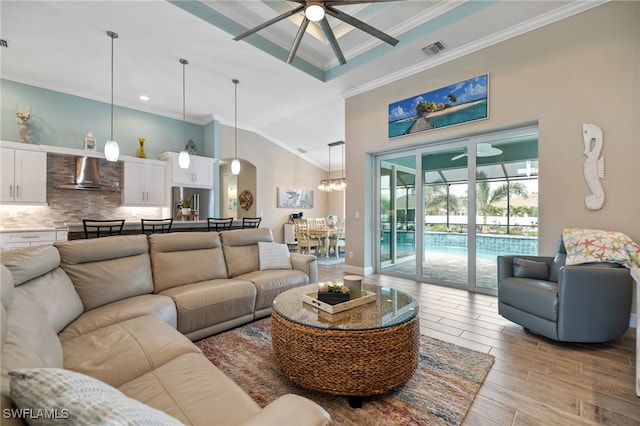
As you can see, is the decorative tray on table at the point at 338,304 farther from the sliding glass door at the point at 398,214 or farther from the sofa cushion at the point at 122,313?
the sliding glass door at the point at 398,214

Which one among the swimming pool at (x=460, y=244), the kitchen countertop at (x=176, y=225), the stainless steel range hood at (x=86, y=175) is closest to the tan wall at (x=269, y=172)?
the stainless steel range hood at (x=86, y=175)

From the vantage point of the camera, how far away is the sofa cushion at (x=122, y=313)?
5.77 feet

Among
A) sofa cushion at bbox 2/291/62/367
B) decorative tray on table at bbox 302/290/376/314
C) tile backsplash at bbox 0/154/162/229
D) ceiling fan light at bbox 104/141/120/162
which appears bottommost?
decorative tray on table at bbox 302/290/376/314

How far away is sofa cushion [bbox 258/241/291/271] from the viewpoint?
3.30 meters

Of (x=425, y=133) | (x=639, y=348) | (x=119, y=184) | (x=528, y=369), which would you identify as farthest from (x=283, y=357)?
(x=119, y=184)

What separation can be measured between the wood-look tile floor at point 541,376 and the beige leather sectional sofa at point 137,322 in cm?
144

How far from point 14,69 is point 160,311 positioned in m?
5.24

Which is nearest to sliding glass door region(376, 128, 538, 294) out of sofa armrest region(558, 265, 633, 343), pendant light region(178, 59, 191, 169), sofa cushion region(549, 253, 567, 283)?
sofa cushion region(549, 253, 567, 283)

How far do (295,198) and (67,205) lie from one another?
5.52 m

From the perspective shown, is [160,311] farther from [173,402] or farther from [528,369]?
[528,369]

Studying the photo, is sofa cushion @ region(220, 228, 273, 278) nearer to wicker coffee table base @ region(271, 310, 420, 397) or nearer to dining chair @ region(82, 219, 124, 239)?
dining chair @ region(82, 219, 124, 239)

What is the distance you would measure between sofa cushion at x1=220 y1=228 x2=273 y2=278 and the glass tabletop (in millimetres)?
1095

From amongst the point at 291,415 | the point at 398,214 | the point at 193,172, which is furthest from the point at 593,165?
the point at 193,172

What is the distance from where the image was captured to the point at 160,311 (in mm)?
2100
